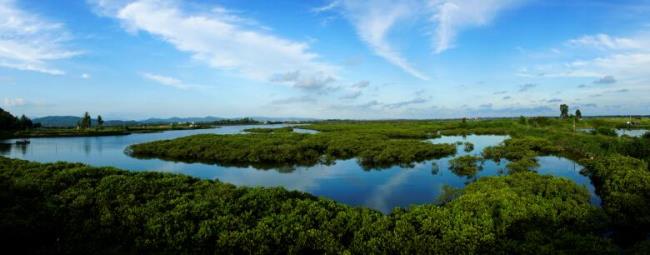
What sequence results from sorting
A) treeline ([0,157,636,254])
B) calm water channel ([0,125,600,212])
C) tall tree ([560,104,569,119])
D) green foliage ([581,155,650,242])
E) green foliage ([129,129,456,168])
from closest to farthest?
1. treeline ([0,157,636,254])
2. green foliage ([581,155,650,242])
3. calm water channel ([0,125,600,212])
4. green foliage ([129,129,456,168])
5. tall tree ([560,104,569,119])

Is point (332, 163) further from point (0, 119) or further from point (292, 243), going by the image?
point (0, 119)

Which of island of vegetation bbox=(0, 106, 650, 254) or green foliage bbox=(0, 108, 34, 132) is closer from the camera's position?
island of vegetation bbox=(0, 106, 650, 254)

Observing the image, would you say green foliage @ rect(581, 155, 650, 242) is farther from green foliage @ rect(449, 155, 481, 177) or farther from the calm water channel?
green foliage @ rect(449, 155, 481, 177)

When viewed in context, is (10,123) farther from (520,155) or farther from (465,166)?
(520,155)

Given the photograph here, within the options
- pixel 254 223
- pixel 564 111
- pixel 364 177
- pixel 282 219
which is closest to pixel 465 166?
pixel 364 177

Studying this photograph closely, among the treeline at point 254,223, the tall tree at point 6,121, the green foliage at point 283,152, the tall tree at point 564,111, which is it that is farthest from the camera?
the tall tree at point 564,111

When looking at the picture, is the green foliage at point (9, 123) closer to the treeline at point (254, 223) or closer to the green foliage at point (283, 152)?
the green foliage at point (283, 152)

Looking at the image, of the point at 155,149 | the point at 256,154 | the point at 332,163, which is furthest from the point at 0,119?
the point at 332,163

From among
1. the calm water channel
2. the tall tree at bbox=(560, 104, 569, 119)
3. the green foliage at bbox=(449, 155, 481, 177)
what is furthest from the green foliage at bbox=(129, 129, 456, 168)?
the tall tree at bbox=(560, 104, 569, 119)

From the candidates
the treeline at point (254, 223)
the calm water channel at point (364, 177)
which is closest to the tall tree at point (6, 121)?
the calm water channel at point (364, 177)
